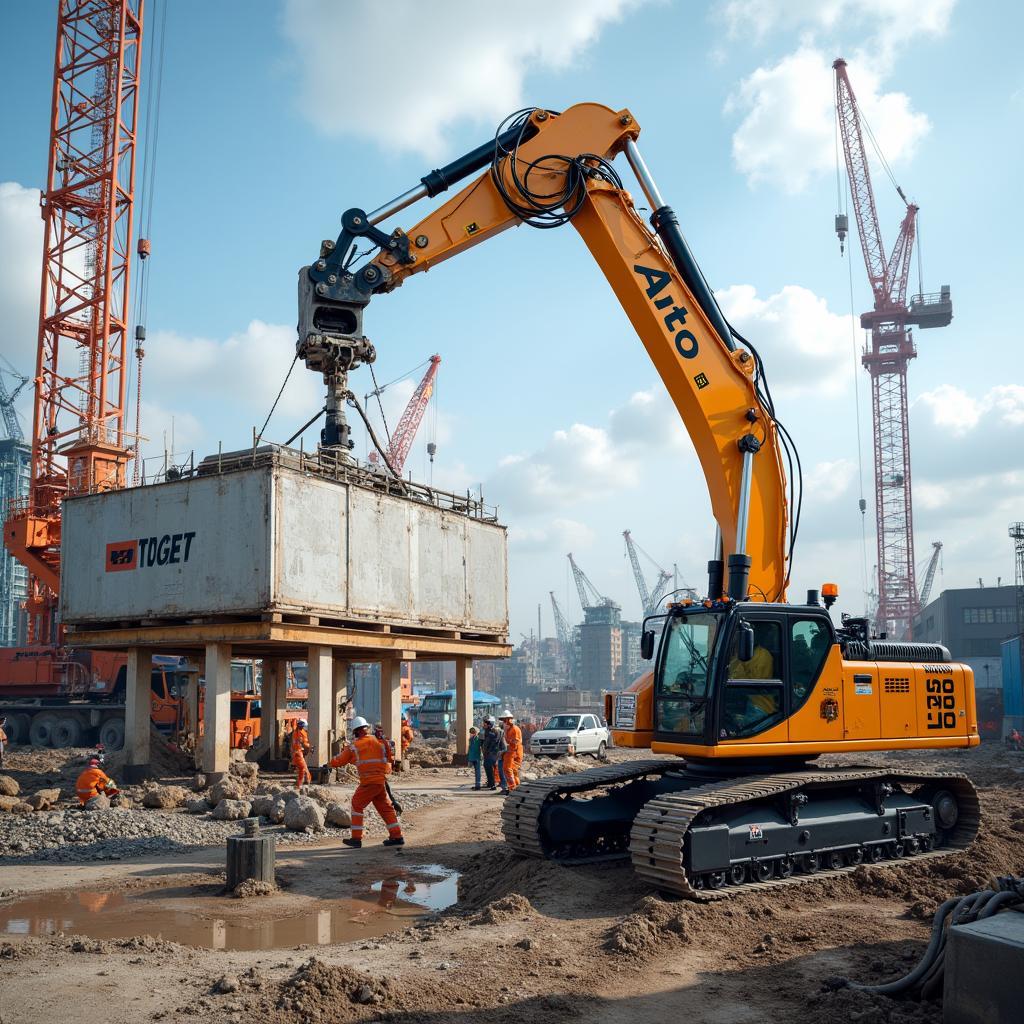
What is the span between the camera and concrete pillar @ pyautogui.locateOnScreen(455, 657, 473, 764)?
2575 centimetres

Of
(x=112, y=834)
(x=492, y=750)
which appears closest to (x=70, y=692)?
→ (x=492, y=750)

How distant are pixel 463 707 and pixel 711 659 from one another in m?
16.3

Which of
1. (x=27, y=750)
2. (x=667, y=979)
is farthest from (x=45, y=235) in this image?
(x=667, y=979)

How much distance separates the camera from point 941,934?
22.5ft

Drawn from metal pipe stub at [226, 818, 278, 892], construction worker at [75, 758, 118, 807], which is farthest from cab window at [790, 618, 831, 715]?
construction worker at [75, 758, 118, 807]

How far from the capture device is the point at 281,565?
18875mm

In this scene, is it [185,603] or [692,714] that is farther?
[185,603]

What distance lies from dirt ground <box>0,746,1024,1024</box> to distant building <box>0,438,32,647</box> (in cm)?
10505

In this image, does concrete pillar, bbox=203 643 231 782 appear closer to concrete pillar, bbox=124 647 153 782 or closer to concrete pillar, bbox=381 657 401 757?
concrete pillar, bbox=124 647 153 782

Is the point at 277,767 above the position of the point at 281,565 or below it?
below

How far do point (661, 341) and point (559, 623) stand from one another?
178980mm

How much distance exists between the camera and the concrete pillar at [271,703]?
23922mm

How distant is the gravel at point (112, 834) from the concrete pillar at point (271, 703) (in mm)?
8176

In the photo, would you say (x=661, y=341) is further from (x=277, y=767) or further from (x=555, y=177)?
(x=277, y=767)
